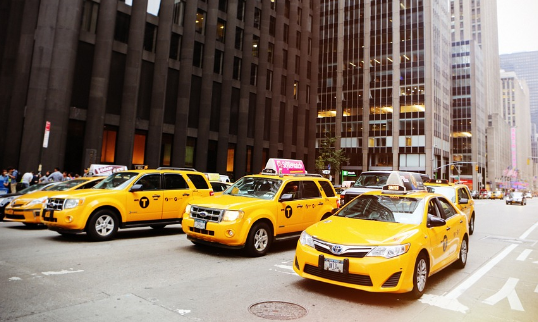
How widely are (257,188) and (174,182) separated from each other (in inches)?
130

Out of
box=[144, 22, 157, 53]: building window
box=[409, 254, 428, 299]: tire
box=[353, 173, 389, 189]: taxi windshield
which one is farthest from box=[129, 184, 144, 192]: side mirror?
box=[144, 22, 157, 53]: building window

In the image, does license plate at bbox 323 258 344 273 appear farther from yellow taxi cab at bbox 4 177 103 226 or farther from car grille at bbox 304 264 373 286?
yellow taxi cab at bbox 4 177 103 226

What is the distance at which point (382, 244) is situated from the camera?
493 centimetres

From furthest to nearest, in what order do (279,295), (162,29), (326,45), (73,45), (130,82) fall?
(326,45) < (162,29) < (130,82) < (73,45) < (279,295)

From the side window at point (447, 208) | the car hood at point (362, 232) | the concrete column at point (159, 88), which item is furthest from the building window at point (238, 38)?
the car hood at point (362, 232)

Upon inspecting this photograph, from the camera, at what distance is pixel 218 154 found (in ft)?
111

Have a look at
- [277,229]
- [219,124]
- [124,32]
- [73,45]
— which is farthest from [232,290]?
[219,124]

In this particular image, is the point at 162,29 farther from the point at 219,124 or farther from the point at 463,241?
the point at 463,241

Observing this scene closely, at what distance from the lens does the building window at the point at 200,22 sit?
1303 inches

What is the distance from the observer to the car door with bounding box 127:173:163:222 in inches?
381

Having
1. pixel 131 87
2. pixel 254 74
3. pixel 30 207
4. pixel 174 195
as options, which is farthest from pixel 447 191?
pixel 254 74

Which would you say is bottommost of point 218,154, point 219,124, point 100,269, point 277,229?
point 100,269

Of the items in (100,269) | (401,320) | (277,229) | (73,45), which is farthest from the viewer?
(73,45)

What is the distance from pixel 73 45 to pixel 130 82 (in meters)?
4.52
